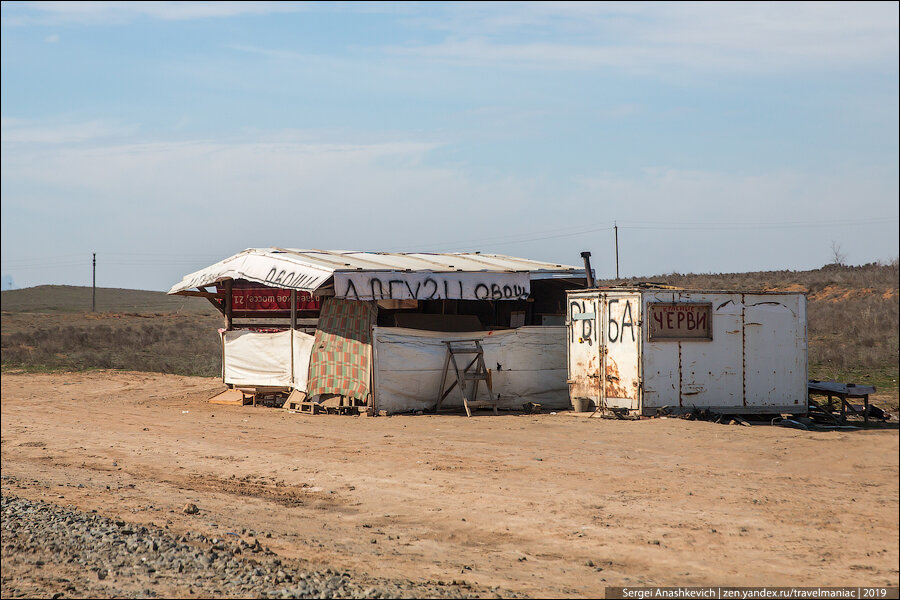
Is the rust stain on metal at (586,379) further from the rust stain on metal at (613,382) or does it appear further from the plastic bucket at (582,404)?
the rust stain on metal at (613,382)

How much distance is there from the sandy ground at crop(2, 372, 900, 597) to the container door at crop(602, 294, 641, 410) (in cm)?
66

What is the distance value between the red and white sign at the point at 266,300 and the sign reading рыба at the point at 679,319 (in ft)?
26.0

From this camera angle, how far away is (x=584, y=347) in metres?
16.6

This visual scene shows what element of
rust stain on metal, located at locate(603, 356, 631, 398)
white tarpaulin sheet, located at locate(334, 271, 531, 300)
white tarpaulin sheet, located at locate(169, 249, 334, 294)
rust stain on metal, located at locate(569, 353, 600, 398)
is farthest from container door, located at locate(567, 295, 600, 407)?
white tarpaulin sheet, located at locate(169, 249, 334, 294)

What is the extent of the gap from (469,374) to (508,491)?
7.95 metres

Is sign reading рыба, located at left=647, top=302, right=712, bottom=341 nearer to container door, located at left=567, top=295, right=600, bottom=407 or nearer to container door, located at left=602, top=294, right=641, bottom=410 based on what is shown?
container door, located at left=602, top=294, right=641, bottom=410

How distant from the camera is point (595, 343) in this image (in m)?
16.3

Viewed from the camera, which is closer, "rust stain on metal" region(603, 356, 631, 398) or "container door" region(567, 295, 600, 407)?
"rust stain on metal" region(603, 356, 631, 398)

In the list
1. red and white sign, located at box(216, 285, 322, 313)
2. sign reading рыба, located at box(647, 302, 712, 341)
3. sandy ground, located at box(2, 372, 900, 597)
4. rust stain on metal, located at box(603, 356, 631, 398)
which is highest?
red and white sign, located at box(216, 285, 322, 313)

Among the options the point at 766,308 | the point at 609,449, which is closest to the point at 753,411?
the point at 766,308

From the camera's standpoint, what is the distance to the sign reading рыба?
50.5 feet

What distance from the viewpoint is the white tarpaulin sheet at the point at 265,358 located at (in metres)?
19.0

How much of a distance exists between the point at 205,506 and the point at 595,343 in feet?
29.8

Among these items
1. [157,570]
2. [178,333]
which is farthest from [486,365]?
[178,333]
